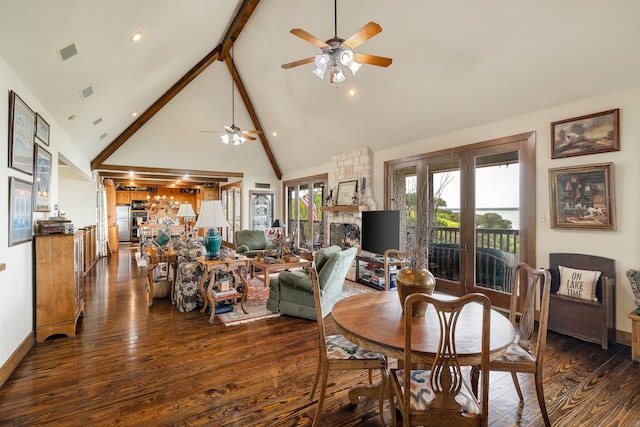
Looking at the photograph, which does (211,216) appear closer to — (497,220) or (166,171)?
(497,220)

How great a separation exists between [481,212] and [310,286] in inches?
104

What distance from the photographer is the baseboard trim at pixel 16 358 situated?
2424 mm

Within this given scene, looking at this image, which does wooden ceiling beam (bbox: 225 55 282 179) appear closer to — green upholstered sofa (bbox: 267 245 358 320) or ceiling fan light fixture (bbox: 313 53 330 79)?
ceiling fan light fixture (bbox: 313 53 330 79)

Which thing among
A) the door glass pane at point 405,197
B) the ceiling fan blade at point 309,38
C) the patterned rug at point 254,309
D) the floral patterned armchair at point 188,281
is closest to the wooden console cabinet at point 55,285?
the floral patterned armchair at point 188,281

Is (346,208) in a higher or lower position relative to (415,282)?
higher

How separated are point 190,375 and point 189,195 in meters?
13.6

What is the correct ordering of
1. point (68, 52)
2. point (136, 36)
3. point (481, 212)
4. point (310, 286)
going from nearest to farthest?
point (68, 52) → point (136, 36) → point (310, 286) → point (481, 212)

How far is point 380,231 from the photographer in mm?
5418

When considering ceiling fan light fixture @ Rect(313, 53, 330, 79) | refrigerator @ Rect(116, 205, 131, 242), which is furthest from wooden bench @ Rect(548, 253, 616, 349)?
refrigerator @ Rect(116, 205, 131, 242)

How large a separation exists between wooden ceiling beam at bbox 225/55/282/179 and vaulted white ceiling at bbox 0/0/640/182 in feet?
0.56

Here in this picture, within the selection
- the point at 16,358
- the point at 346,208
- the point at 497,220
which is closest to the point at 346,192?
the point at 346,208

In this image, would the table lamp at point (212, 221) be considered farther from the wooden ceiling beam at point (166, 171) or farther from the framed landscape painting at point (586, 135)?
the wooden ceiling beam at point (166, 171)

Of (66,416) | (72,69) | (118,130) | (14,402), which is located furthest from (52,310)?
(118,130)

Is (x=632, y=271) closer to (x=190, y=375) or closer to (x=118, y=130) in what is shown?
(x=190, y=375)
